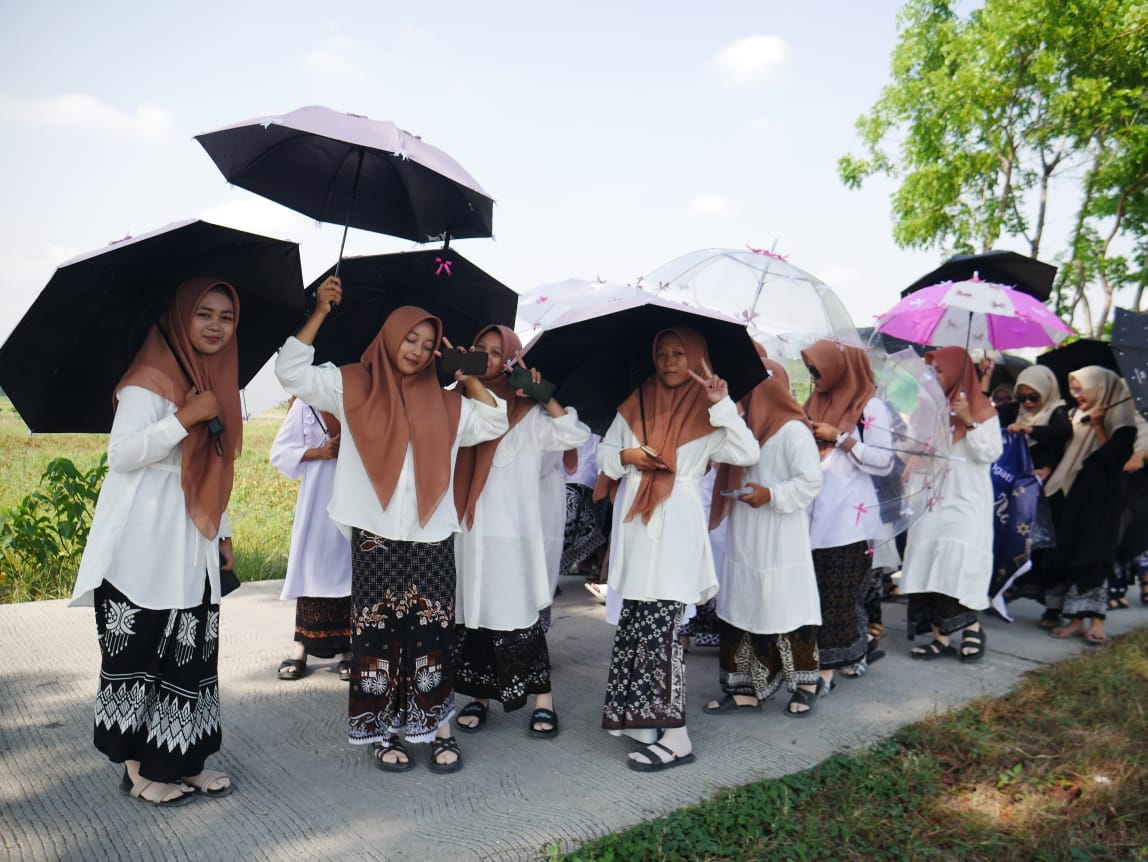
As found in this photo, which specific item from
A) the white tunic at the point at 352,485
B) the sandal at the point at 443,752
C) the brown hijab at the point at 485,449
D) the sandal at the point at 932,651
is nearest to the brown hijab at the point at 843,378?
the brown hijab at the point at 485,449

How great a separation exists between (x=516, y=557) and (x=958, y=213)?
666 inches

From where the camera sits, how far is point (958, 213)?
1784cm

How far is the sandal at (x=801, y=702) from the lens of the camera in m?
4.47

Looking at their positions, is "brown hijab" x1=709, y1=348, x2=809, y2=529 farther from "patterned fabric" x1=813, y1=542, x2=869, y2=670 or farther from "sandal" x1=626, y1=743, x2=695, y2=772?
"sandal" x1=626, y1=743, x2=695, y2=772

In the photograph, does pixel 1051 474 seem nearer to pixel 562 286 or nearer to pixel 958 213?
pixel 562 286

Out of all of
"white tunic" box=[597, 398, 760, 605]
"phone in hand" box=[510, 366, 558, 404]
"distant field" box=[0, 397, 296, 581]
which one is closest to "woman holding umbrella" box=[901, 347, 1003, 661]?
"white tunic" box=[597, 398, 760, 605]

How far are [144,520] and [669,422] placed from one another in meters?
2.19

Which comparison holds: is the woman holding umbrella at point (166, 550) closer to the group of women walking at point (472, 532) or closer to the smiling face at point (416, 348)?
the group of women walking at point (472, 532)

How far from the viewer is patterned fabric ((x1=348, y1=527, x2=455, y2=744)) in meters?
3.60

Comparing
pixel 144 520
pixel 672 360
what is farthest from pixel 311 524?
pixel 672 360

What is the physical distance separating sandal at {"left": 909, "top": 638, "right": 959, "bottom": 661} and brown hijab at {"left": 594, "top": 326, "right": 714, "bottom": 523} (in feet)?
9.20

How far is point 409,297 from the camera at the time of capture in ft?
13.8

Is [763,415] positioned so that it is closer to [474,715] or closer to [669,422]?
[669,422]

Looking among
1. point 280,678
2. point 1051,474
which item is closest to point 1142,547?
point 1051,474
